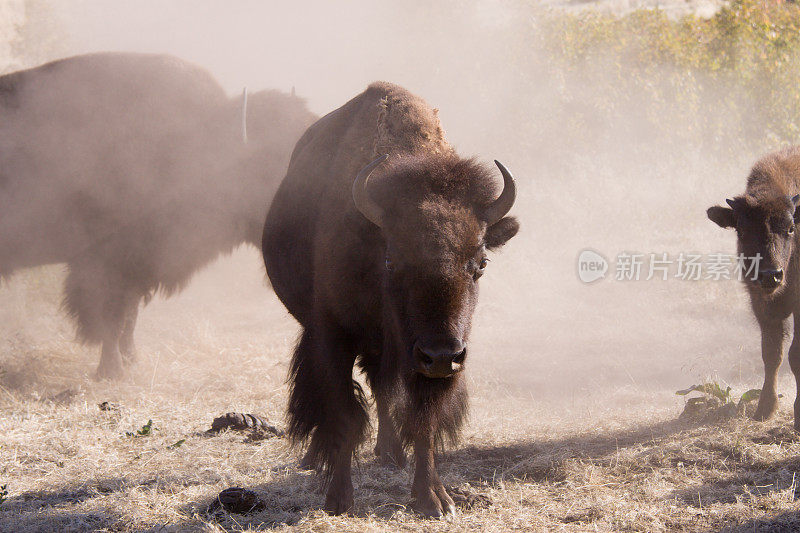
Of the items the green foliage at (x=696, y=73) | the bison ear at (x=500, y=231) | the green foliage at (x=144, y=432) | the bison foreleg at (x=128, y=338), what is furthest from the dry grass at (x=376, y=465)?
the green foliage at (x=696, y=73)

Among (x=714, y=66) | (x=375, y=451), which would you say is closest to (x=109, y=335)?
(x=375, y=451)

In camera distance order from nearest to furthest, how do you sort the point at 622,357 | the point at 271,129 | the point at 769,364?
the point at 769,364 → the point at 271,129 → the point at 622,357

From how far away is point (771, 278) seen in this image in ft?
14.1

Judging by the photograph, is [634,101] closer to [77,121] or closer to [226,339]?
[226,339]

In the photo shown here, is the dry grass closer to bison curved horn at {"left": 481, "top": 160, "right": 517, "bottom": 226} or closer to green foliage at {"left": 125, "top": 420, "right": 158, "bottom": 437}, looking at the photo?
green foliage at {"left": 125, "top": 420, "right": 158, "bottom": 437}

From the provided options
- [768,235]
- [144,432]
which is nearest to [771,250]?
[768,235]

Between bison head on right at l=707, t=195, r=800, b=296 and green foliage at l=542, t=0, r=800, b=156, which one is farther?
green foliage at l=542, t=0, r=800, b=156

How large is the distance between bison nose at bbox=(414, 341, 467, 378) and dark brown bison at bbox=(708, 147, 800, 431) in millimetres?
2501

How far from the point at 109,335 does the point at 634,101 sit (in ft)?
31.4

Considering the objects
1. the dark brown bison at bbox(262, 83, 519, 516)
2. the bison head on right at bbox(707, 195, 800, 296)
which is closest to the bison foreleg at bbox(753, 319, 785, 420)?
the bison head on right at bbox(707, 195, 800, 296)

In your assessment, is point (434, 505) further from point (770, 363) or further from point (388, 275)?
point (770, 363)

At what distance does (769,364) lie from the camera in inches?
186

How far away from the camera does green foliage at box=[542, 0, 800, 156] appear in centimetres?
1259

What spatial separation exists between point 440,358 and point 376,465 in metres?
1.63
